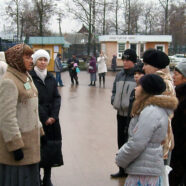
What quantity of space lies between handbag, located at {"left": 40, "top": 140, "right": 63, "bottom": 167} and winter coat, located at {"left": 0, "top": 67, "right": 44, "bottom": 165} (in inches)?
39.4

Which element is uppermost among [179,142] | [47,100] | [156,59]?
[156,59]

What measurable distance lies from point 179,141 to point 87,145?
309 cm

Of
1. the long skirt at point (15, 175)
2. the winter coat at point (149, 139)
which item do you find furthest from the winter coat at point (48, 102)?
the winter coat at point (149, 139)

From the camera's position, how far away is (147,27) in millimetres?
54219

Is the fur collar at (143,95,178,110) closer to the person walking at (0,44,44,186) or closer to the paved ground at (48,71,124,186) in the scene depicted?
the person walking at (0,44,44,186)

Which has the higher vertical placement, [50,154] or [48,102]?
[48,102]

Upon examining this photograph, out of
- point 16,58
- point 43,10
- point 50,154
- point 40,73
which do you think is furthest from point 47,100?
point 43,10

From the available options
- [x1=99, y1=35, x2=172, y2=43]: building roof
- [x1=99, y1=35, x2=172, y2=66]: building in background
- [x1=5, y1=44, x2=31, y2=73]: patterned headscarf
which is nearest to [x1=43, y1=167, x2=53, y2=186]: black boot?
[x1=5, y1=44, x2=31, y2=73]: patterned headscarf

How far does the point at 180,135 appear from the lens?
375 cm

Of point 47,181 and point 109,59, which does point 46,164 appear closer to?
point 47,181

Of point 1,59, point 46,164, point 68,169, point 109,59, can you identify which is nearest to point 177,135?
point 46,164

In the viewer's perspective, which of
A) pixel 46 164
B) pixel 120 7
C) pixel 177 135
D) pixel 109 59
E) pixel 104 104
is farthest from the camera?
pixel 120 7

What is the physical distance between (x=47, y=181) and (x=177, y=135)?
191 cm

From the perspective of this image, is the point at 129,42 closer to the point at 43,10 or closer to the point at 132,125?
the point at 43,10
